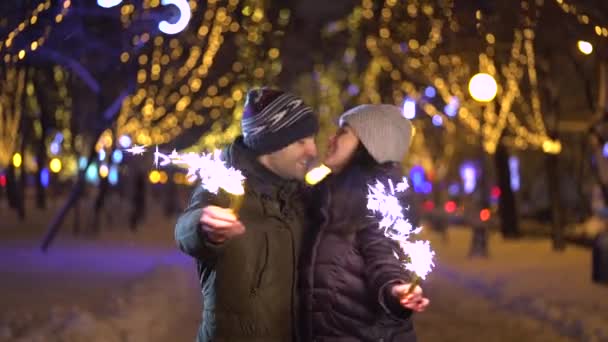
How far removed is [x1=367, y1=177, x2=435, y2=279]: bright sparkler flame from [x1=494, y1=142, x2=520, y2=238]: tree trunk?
74.3 ft

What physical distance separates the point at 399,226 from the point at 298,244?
1.91 ft

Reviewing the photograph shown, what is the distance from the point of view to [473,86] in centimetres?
1137

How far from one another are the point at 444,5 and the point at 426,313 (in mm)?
5333

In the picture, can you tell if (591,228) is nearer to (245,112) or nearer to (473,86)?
(473,86)

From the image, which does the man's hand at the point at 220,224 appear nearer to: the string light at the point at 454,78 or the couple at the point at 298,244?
the couple at the point at 298,244

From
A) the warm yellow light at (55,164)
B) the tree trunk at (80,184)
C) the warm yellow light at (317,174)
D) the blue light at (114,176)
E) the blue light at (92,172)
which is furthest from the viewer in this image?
the warm yellow light at (55,164)

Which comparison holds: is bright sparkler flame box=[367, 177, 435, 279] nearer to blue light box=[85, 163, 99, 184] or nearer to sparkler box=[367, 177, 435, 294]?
sparkler box=[367, 177, 435, 294]

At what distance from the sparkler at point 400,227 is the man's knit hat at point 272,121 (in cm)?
48

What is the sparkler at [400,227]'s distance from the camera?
11.8 feet

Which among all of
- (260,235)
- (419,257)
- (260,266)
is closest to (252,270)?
(260,266)

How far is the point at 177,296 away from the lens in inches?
495

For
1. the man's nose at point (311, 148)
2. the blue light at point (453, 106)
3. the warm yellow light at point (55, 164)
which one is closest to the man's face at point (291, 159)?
the man's nose at point (311, 148)

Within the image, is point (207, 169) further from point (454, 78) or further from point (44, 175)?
point (44, 175)

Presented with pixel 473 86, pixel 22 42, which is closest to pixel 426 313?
pixel 473 86
